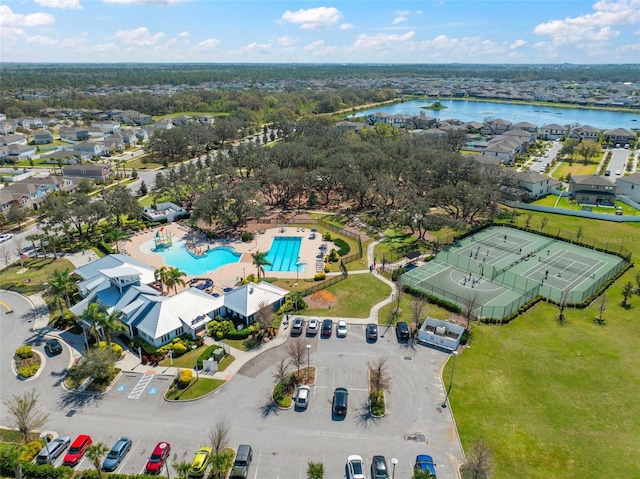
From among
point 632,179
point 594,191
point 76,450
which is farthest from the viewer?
point 632,179

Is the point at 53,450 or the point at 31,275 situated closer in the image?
the point at 53,450

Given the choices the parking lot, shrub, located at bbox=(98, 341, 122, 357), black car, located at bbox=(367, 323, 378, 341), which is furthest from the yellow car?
black car, located at bbox=(367, 323, 378, 341)

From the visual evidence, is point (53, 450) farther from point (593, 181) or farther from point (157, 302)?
A: point (593, 181)

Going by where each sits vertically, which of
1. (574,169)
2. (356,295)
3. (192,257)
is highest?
(356,295)

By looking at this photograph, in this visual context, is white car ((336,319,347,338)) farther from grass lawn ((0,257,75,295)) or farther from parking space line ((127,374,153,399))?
grass lawn ((0,257,75,295))

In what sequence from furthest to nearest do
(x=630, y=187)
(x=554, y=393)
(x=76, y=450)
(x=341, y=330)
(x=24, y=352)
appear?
1. (x=630, y=187)
2. (x=341, y=330)
3. (x=24, y=352)
4. (x=554, y=393)
5. (x=76, y=450)

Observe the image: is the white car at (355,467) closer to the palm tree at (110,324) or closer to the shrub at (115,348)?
the palm tree at (110,324)

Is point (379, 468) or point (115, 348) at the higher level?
point (379, 468)

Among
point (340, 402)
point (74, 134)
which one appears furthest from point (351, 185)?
point (74, 134)
